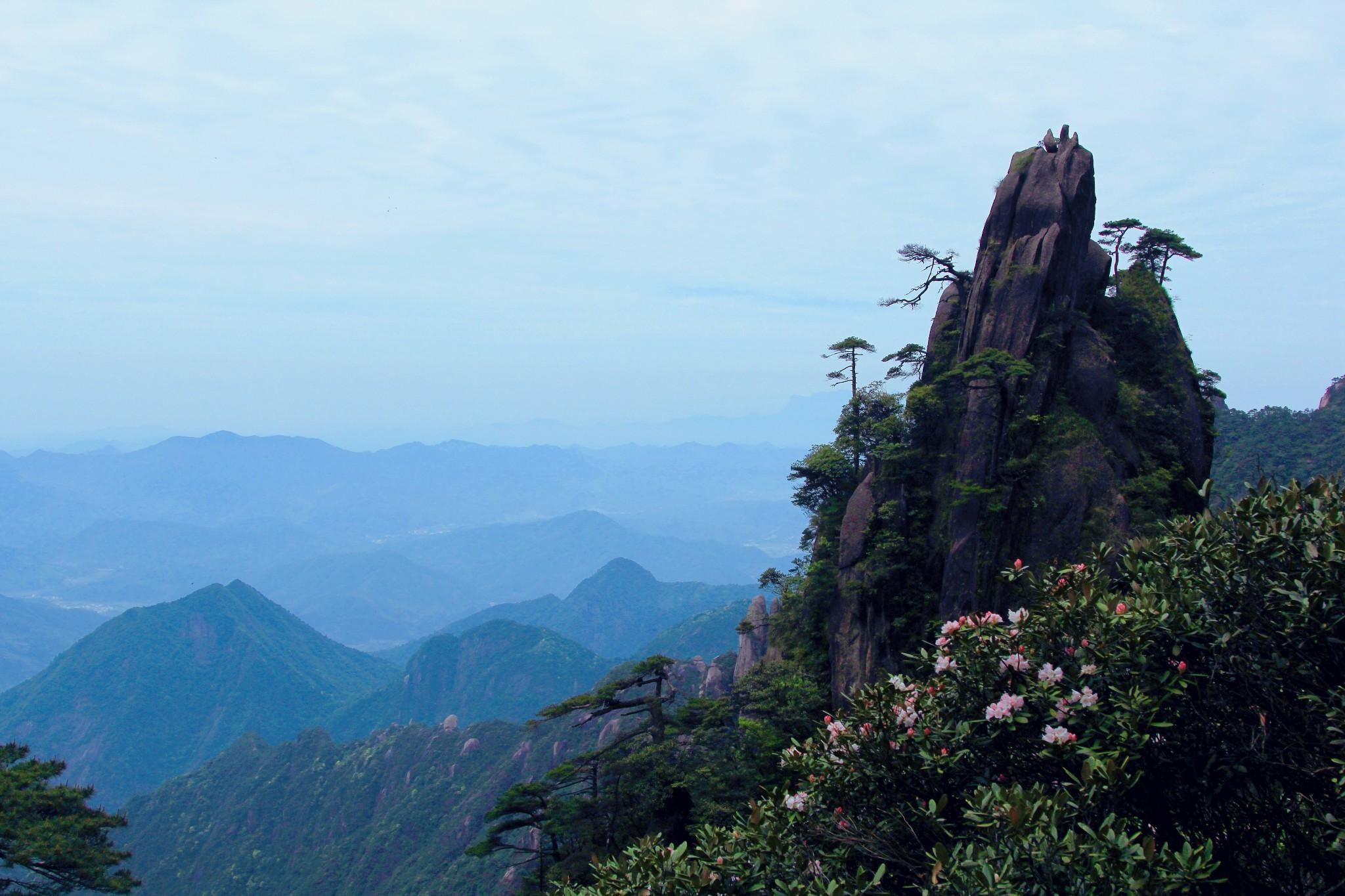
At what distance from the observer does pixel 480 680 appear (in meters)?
174

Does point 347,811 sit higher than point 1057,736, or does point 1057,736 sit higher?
point 1057,736

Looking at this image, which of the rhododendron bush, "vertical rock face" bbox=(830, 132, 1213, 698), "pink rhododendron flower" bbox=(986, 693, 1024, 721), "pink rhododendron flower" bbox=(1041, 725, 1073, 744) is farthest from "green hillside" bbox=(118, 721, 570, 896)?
"pink rhododendron flower" bbox=(1041, 725, 1073, 744)

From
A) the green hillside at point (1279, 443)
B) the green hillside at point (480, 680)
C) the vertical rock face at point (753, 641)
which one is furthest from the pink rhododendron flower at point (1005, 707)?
the green hillside at point (480, 680)

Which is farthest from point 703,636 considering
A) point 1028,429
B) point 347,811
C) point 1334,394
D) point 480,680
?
point 1028,429

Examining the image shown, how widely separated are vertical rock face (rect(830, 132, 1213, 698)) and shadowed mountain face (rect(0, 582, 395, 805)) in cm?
17004

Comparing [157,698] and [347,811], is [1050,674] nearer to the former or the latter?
[347,811]

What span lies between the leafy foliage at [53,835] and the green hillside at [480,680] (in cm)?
14192

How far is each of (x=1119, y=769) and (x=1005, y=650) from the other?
1.85m

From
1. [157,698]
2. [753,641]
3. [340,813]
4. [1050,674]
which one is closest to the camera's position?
[1050,674]

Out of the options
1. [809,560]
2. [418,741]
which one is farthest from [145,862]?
[809,560]

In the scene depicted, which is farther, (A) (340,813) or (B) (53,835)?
(A) (340,813)

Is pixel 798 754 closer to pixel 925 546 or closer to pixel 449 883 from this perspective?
pixel 925 546

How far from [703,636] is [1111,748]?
16049 cm

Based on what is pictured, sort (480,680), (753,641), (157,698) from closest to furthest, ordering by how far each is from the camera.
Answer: (753,641), (480,680), (157,698)
